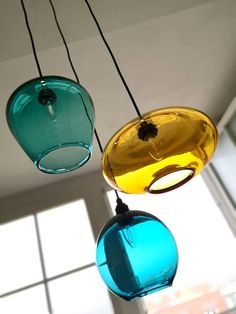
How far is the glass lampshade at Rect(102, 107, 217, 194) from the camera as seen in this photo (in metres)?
0.54

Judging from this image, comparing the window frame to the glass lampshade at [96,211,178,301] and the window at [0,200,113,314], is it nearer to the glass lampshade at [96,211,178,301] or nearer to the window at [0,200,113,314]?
the window at [0,200,113,314]

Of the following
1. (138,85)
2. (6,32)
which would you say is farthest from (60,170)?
(138,85)

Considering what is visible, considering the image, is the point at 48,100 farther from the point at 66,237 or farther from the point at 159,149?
the point at 66,237

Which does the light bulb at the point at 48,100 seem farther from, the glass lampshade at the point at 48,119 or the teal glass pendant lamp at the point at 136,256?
the teal glass pendant lamp at the point at 136,256

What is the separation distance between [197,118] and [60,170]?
30cm

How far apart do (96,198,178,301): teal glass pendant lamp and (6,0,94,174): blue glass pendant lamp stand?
226 millimetres

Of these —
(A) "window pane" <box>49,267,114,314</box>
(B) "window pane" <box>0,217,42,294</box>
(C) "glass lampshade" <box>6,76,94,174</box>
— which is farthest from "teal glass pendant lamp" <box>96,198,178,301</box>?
(B) "window pane" <box>0,217,42,294</box>

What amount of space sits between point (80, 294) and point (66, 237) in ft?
1.33

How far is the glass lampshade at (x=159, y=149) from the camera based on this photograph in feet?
1.76

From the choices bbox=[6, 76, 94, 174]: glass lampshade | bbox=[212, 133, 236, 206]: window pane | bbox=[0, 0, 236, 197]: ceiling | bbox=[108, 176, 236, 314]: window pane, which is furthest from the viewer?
bbox=[212, 133, 236, 206]: window pane

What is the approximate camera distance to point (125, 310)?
1.70m

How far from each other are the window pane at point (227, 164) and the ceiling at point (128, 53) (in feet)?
1.05

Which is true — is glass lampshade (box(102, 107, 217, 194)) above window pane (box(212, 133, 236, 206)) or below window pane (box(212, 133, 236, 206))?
below

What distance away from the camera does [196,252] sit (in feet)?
6.27
